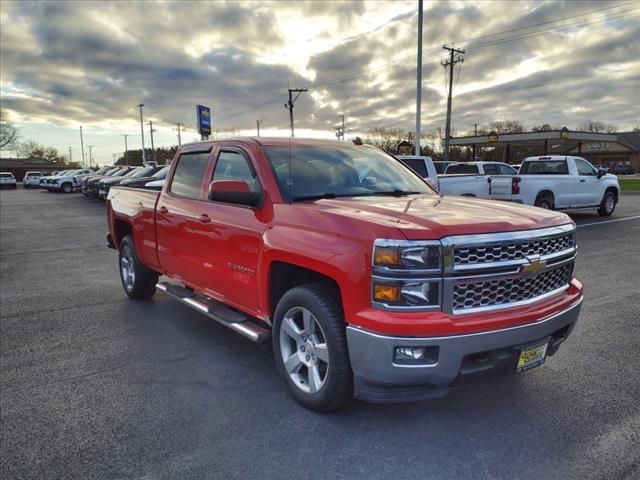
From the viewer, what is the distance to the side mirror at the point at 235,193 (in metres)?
3.50

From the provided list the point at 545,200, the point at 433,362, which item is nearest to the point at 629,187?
the point at 545,200

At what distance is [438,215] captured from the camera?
3027 mm

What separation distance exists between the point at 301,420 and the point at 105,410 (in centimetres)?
142

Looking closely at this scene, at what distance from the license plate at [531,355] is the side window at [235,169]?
2.24 m

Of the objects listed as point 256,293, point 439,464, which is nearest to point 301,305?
point 256,293

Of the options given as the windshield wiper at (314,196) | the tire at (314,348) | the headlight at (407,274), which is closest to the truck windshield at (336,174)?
the windshield wiper at (314,196)

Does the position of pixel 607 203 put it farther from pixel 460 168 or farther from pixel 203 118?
pixel 203 118

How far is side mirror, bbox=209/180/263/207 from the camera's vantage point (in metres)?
3.50

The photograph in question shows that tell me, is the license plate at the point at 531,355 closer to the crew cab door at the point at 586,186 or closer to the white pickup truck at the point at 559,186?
the white pickup truck at the point at 559,186

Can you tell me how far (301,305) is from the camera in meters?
3.22

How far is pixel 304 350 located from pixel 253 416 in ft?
1.86

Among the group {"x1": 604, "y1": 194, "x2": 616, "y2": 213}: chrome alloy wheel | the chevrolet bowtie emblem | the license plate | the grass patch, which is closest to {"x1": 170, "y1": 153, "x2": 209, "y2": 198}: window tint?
the chevrolet bowtie emblem

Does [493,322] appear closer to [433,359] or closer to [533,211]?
[433,359]

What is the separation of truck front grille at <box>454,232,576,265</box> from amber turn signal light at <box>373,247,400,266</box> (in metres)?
0.34
